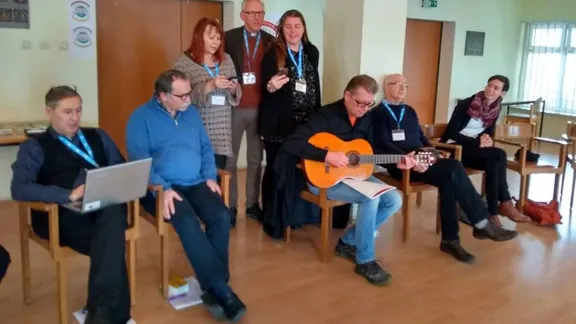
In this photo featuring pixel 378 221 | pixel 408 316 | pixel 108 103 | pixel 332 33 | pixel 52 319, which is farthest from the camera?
pixel 108 103

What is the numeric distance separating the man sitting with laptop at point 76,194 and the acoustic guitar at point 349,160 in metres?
1.21

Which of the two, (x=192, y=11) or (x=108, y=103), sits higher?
(x=192, y=11)

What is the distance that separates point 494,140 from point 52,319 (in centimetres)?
350

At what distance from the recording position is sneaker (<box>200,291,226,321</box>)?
8.68 ft

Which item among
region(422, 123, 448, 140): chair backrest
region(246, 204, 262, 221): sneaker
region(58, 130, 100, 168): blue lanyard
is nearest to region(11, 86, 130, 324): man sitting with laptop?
region(58, 130, 100, 168): blue lanyard

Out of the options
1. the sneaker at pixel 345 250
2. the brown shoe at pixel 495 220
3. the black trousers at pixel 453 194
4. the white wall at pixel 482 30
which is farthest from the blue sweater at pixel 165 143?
the white wall at pixel 482 30

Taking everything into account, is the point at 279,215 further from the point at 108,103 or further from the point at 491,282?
the point at 108,103

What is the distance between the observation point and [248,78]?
3807 mm

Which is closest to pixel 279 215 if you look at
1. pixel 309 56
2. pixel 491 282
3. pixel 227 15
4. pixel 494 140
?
pixel 309 56

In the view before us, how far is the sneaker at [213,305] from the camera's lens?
8.68 ft

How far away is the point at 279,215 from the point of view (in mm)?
3707

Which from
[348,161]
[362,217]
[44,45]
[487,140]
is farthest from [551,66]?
[44,45]

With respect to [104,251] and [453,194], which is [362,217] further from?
[104,251]

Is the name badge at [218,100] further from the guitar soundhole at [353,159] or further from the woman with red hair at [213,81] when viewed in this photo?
the guitar soundhole at [353,159]
